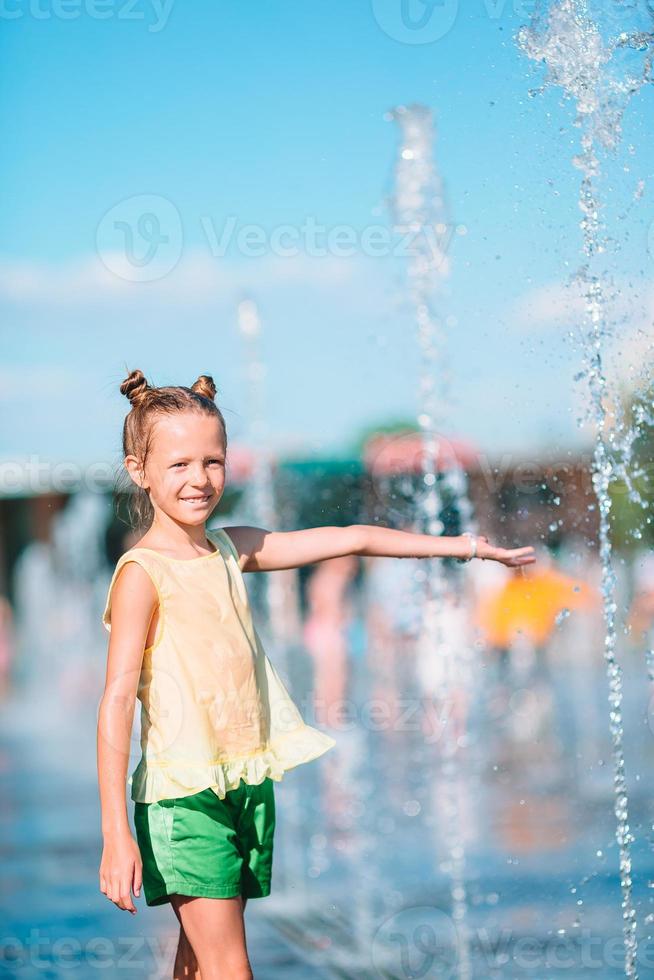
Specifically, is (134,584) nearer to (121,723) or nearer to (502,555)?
(121,723)

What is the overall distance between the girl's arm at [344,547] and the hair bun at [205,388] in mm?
261

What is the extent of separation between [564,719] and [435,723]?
0.98m

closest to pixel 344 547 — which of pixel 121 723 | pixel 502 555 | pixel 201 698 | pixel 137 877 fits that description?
pixel 502 555

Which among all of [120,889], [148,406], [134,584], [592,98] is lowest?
[120,889]

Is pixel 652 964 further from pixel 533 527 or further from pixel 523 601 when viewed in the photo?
pixel 533 527

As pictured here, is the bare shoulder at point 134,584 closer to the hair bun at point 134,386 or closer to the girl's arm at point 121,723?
the girl's arm at point 121,723

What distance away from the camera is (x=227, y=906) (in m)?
2.27

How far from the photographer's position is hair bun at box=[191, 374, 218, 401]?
2.53 metres

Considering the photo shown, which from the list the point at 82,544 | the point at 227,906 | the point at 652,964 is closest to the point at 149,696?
the point at 227,906

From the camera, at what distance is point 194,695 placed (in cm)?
234

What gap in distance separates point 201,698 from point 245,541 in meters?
0.36

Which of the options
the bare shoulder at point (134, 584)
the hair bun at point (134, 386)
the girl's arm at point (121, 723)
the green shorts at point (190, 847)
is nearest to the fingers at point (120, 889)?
Answer: the girl's arm at point (121, 723)

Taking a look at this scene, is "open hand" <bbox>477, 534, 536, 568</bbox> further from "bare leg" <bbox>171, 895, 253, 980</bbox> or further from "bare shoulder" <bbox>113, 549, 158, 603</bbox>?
"bare leg" <bbox>171, 895, 253, 980</bbox>

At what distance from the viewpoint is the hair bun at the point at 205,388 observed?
2.53 metres
